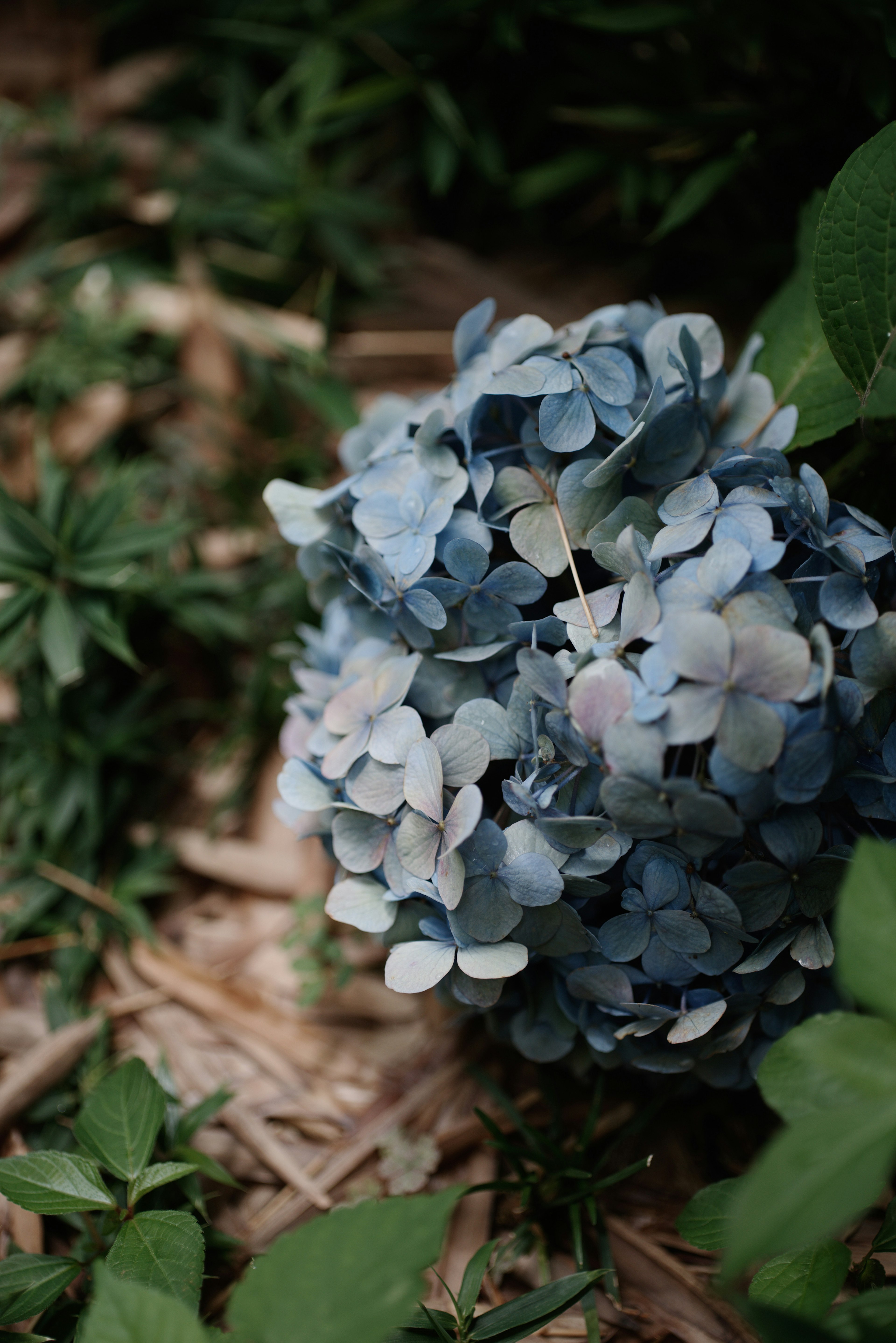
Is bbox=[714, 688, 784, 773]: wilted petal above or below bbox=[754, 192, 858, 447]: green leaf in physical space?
below

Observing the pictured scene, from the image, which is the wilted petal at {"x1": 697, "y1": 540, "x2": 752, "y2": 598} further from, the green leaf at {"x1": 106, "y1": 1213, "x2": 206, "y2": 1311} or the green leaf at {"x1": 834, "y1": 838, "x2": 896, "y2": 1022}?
the green leaf at {"x1": 106, "y1": 1213, "x2": 206, "y2": 1311}

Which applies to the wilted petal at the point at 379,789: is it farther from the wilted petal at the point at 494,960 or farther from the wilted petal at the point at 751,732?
the wilted petal at the point at 751,732

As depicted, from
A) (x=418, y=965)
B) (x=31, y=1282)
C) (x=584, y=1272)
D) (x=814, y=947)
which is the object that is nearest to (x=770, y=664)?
(x=814, y=947)

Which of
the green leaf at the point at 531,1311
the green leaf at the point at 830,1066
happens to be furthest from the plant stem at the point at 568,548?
the green leaf at the point at 531,1311

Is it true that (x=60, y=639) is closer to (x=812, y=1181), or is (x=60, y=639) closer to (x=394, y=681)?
(x=394, y=681)

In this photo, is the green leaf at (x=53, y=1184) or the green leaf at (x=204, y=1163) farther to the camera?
the green leaf at (x=204, y=1163)

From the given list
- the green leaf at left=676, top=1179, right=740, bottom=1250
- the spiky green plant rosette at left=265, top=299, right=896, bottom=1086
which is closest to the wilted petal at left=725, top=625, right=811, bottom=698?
the spiky green plant rosette at left=265, top=299, right=896, bottom=1086

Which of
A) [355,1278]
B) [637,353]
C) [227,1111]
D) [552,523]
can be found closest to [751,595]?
[552,523]
